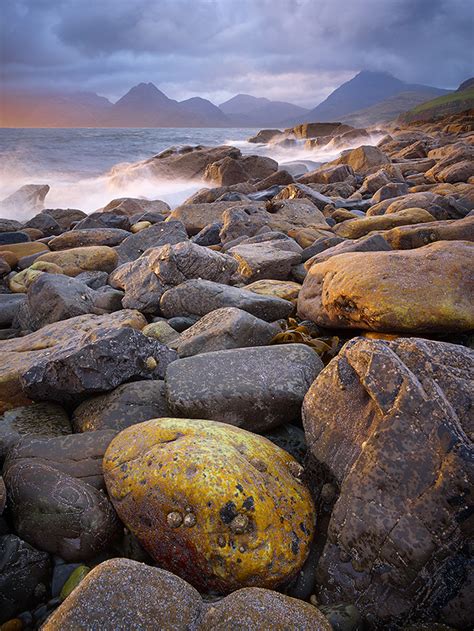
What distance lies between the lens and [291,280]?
6.12 metres

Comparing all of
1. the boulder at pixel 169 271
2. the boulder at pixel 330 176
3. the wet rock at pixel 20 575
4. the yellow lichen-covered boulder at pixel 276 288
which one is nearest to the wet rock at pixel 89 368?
the wet rock at pixel 20 575

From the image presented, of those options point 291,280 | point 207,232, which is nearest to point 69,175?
point 207,232

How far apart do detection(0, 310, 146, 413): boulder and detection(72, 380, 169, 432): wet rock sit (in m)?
0.46

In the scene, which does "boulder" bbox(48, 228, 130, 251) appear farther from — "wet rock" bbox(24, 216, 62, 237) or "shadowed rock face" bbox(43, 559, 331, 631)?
"shadowed rock face" bbox(43, 559, 331, 631)

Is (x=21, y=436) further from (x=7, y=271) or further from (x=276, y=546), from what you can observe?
(x=7, y=271)

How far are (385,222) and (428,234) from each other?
1878mm

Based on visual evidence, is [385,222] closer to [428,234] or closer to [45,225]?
[428,234]

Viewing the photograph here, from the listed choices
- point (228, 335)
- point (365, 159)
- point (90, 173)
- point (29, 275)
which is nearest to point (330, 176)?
point (365, 159)

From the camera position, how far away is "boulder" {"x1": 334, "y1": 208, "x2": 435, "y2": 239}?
7357 mm

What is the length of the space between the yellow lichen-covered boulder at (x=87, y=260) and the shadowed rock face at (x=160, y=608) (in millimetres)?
6344

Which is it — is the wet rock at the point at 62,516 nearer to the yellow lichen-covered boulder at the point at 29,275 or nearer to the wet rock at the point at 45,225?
the yellow lichen-covered boulder at the point at 29,275

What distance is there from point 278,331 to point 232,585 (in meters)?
2.37

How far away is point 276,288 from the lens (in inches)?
211

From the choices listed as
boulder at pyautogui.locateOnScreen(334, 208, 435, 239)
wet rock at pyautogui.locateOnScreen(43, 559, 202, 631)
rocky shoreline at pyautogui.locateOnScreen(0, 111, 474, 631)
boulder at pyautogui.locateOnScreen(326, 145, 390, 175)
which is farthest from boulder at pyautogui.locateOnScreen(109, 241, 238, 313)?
boulder at pyautogui.locateOnScreen(326, 145, 390, 175)
